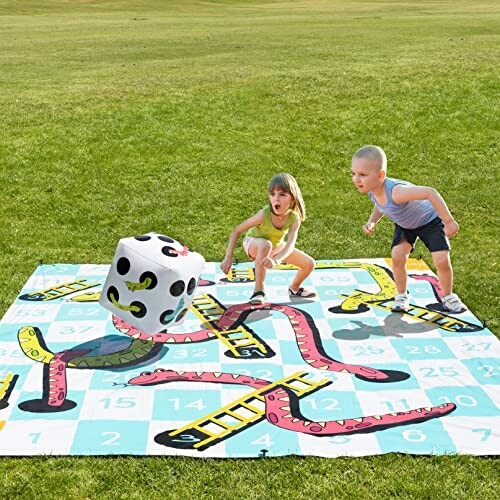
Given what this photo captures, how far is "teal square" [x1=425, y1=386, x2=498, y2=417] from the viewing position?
4.67m

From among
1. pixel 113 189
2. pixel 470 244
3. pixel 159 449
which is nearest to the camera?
pixel 159 449

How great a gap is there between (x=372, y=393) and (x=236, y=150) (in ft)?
23.6

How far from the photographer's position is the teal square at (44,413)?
4.61 m

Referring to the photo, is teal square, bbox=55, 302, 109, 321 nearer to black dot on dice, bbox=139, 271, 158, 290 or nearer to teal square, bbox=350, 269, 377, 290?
black dot on dice, bbox=139, 271, 158, 290

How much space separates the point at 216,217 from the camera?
30.8ft

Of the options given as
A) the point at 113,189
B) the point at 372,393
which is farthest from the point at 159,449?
the point at 113,189

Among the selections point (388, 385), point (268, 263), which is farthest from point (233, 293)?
point (388, 385)

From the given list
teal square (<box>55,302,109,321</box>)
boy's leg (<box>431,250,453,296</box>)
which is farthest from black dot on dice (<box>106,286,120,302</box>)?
boy's leg (<box>431,250,453,296</box>)

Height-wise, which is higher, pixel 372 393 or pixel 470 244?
pixel 372 393

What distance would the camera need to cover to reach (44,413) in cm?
466

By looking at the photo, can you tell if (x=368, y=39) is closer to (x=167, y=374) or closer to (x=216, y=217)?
(x=216, y=217)

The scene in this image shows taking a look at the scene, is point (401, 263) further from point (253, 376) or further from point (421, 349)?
point (253, 376)

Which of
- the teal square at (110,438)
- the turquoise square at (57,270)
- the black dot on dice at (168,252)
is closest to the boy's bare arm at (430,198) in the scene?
the black dot on dice at (168,252)

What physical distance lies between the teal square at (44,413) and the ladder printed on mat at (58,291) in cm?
183
